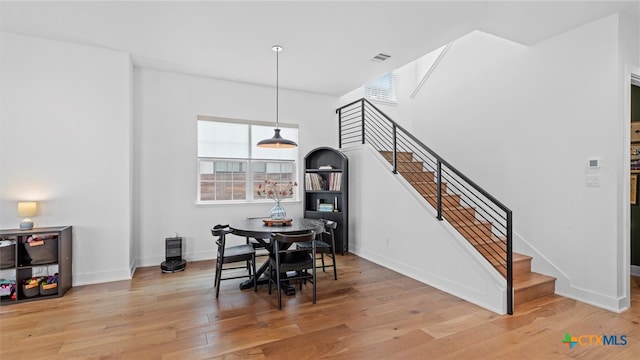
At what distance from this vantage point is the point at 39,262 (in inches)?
129

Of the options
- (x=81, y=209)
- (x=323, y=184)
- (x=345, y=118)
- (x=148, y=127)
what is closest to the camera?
(x=81, y=209)

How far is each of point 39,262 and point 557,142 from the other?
581 centimetres

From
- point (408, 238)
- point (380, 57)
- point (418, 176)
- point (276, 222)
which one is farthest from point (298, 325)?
point (380, 57)

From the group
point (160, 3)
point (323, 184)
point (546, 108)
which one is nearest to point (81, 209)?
point (160, 3)

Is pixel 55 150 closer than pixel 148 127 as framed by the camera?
Yes

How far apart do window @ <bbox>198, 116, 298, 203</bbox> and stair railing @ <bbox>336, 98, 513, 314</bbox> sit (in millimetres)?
1392

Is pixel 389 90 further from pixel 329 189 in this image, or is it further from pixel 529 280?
pixel 529 280

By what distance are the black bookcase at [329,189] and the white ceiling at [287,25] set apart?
1756 mm

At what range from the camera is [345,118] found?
5.99m

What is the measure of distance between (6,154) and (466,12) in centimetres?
513

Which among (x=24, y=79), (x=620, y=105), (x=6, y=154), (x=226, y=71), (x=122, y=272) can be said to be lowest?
(x=122, y=272)

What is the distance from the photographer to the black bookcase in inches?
204

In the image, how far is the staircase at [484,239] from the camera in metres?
3.21

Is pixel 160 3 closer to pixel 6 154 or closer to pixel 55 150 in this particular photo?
pixel 55 150
